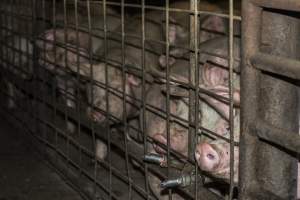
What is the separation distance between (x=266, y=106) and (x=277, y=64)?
0.21 m

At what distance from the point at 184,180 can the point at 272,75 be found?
637 millimetres

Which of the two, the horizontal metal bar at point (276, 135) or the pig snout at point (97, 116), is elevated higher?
the horizontal metal bar at point (276, 135)

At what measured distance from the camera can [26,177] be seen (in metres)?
3.85

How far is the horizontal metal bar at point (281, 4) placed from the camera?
66.0 inches

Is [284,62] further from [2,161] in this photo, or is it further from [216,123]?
[2,161]

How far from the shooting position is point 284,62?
1714 millimetres

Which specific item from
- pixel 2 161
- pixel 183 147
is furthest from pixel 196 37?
pixel 2 161

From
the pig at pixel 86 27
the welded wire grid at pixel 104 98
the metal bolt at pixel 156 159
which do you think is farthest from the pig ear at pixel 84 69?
the metal bolt at pixel 156 159

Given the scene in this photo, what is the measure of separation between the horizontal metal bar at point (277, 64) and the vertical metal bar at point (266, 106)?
0.04m

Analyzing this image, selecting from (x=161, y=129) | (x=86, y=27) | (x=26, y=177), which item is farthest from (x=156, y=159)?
(x=86, y=27)

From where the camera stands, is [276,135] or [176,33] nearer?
[276,135]

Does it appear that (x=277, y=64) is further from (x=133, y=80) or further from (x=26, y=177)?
(x=26, y=177)

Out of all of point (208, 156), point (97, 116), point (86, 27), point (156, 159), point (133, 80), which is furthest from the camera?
point (86, 27)

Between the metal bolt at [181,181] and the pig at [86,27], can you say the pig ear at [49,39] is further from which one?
the metal bolt at [181,181]
